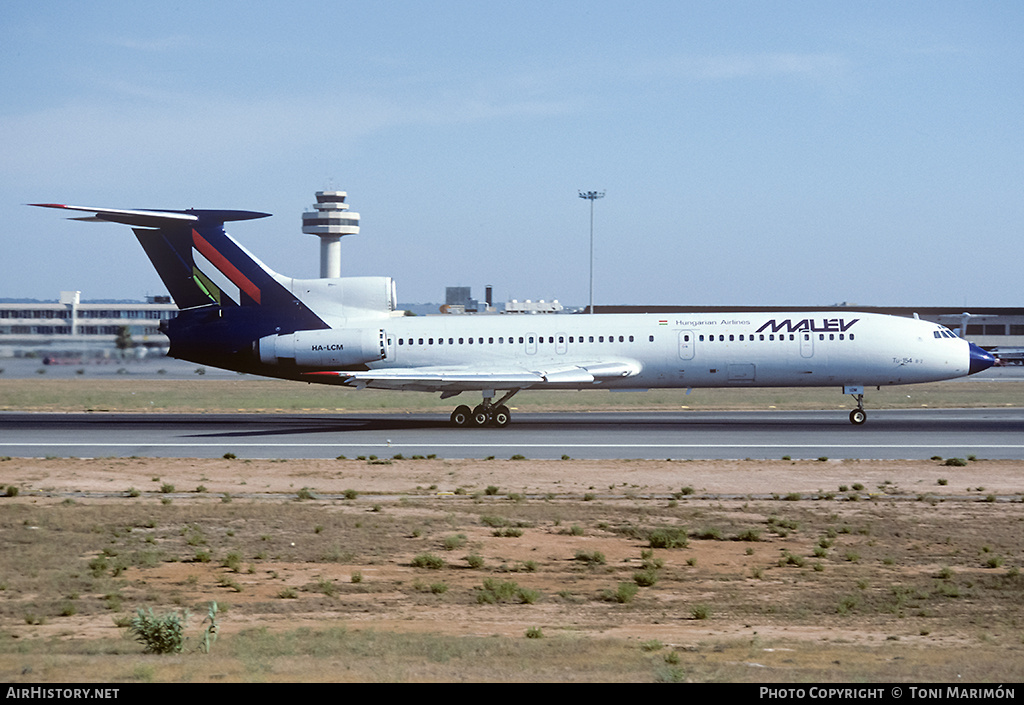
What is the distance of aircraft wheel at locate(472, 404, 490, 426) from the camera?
119ft

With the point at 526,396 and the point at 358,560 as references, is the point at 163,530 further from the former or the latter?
the point at 526,396

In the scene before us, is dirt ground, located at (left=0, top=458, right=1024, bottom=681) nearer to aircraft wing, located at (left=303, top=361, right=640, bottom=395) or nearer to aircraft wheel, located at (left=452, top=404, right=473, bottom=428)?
aircraft wing, located at (left=303, top=361, right=640, bottom=395)

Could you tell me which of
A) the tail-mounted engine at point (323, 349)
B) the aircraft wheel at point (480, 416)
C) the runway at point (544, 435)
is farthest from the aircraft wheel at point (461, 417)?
the tail-mounted engine at point (323, 349)

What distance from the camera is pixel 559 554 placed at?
16.3 metres

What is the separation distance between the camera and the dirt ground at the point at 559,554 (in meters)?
11.9

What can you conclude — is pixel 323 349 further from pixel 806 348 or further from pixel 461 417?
pixel 806 348

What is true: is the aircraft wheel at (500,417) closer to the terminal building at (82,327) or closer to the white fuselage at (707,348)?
the white fuselage at (707,348)

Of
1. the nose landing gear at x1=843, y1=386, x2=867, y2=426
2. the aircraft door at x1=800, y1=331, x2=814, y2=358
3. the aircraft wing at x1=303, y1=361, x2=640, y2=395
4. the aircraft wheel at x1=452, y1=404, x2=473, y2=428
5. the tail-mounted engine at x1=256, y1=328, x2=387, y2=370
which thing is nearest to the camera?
the aircraft wing at x1=303, y1=361, x2=640, y2=395

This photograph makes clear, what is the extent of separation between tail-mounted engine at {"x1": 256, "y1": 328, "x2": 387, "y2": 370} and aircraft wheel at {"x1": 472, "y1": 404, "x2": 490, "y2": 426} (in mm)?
4030

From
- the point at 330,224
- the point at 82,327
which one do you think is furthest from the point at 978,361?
the point at 330,224

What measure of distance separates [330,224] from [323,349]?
108604 mm

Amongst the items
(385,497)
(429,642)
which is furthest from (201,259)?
(429,642)

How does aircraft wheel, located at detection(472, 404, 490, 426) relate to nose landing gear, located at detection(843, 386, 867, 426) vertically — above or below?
below

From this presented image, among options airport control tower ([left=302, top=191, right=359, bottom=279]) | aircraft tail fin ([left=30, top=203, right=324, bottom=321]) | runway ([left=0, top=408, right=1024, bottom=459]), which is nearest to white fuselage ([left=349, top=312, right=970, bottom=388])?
runway ([left=0, top=408, right=1024, bottom=459])
